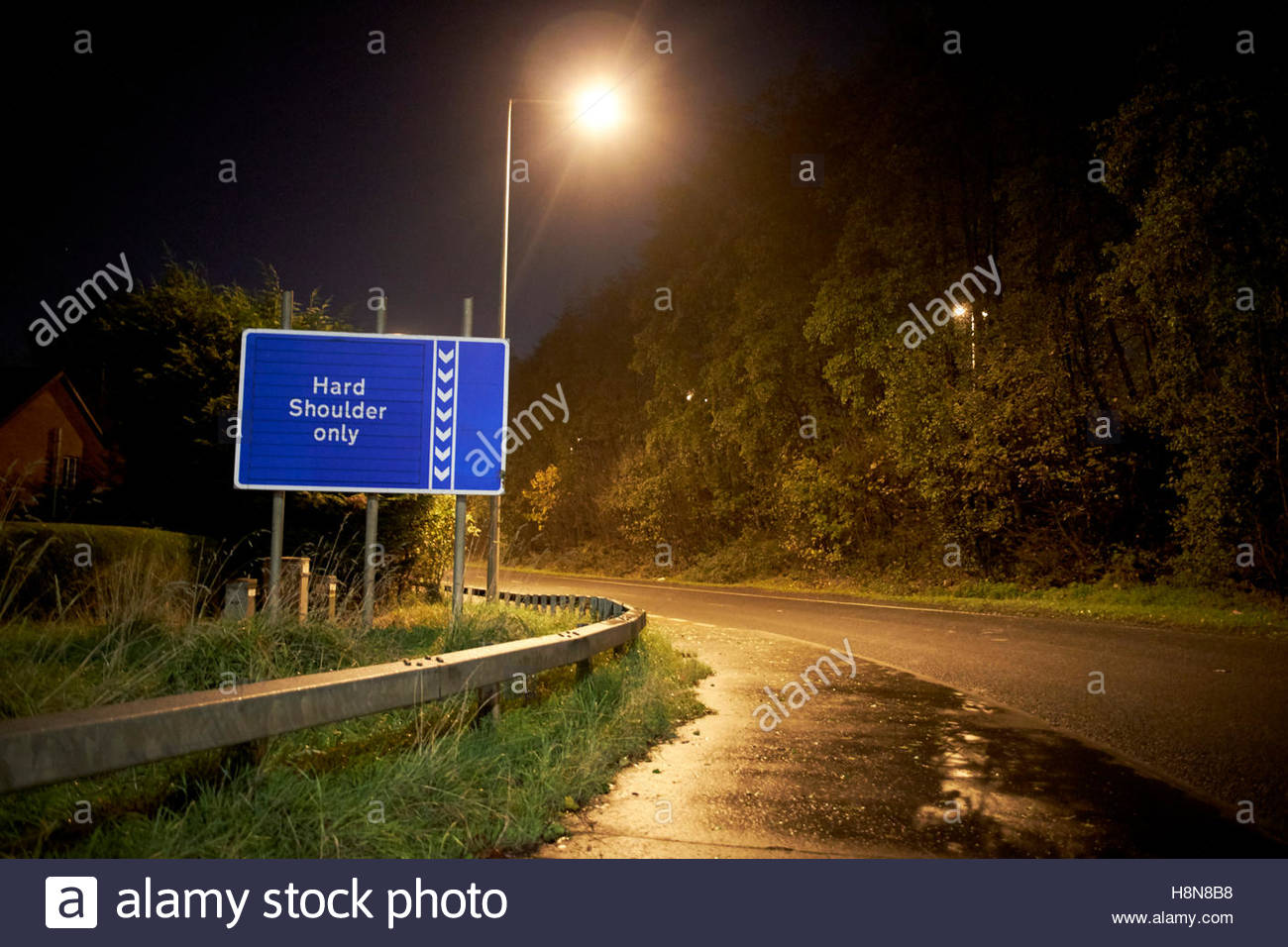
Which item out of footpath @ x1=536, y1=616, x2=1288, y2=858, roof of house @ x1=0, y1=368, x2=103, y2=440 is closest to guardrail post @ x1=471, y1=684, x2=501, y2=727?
footpath @ x1=536, y1=616, x2=1288, y2=858

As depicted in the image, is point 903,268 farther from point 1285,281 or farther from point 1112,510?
point 1285,281

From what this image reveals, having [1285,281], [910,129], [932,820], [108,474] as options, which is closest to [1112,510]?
[1285,281]

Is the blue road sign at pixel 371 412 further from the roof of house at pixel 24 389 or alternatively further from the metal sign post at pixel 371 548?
the roof of house at pixel 24 389

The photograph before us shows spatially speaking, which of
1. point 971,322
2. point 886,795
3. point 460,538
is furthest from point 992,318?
point 886,795

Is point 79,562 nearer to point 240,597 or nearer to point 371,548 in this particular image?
point 240,597

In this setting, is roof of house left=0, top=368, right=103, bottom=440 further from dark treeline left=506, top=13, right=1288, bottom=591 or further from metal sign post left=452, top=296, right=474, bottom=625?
metal sign post left=452, top=296, right=474, bottom=625

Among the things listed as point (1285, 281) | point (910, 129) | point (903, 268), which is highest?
point (910, 129)

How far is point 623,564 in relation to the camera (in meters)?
41.9

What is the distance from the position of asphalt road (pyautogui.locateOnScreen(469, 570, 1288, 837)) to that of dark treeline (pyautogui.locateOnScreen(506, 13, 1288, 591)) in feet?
18.4

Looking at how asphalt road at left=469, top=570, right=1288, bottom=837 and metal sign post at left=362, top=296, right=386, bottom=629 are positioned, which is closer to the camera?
asphalt road at left=469, top=570, right=1288, bottom=837

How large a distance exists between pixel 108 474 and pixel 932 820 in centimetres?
1551

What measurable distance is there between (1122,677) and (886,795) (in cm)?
613

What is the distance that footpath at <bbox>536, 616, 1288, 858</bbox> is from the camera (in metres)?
4.88

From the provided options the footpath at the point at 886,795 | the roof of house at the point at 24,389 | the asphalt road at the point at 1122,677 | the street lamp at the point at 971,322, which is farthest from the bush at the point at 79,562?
the roof of house at the point at 24,389
